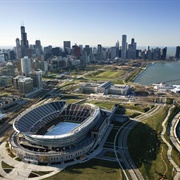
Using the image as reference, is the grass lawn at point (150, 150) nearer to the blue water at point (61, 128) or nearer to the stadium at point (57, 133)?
the stadium at point (57, 133)

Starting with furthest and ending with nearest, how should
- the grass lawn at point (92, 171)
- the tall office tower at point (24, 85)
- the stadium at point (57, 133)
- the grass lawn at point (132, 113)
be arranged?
the tall office tower at point (24, 85) < the grass lawn at point (132, 113) < the stadium at point (57, 133) < the grass lawn at point (92, 171)

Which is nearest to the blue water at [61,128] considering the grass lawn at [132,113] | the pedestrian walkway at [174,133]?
the grass lawn at [132,113]

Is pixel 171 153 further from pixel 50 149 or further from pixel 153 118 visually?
pixel 50 149

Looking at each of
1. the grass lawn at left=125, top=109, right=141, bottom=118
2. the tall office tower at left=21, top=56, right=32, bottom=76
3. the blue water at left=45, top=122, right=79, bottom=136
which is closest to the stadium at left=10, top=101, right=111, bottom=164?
the blue water at left=45, top=122, right=79, bottom=136

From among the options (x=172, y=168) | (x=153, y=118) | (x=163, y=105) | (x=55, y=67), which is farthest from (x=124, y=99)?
(x=55, y=67)

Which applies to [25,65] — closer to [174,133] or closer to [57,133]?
[57,133]

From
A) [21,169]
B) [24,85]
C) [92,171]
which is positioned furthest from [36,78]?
[92,171]

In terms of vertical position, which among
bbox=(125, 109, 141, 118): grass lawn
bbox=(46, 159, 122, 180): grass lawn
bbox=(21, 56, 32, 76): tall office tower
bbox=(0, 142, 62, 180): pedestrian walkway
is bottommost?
bbox=(0, 142, 62, 180): pedestrian walkway

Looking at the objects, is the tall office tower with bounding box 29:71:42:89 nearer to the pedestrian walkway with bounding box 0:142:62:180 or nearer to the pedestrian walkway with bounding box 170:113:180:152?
the pedestrian walkway with bounding box 0:142:62:180
